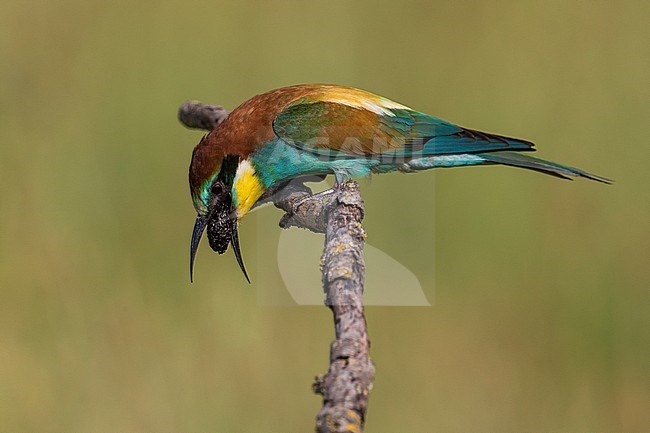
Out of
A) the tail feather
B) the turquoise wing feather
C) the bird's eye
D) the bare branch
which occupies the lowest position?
the bird's eye

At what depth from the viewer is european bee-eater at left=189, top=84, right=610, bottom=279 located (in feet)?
7.89

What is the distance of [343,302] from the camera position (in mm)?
1363

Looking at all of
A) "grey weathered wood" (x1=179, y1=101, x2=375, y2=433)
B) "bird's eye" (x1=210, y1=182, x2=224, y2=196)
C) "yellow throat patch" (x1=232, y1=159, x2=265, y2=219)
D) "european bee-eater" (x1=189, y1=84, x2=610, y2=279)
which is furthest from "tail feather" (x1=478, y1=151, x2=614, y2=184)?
"bird's eye" (x1=210, y1=182, x2=224, y2=196)

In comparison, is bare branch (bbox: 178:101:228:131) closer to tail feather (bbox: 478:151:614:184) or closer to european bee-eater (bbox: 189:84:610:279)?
european bee-eater (bbox: 189:84:610:279)

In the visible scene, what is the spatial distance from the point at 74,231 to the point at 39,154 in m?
0.39

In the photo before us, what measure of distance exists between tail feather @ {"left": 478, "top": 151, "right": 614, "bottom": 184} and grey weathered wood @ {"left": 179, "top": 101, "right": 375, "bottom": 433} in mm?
507

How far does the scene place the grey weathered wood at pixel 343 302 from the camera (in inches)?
46.3

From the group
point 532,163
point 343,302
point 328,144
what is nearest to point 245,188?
point 328,144

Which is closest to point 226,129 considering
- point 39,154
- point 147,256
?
point 147,256

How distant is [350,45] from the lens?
3.70 metres

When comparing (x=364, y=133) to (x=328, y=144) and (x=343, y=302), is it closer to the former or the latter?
(x=328, y=144)

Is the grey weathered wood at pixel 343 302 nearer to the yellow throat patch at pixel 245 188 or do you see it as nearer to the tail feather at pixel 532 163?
the yellow throat patch at pixel 245 188

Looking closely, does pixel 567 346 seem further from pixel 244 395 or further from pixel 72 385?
pixel 72 385

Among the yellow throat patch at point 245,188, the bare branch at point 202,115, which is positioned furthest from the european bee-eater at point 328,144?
the bare branch at point 202,115
